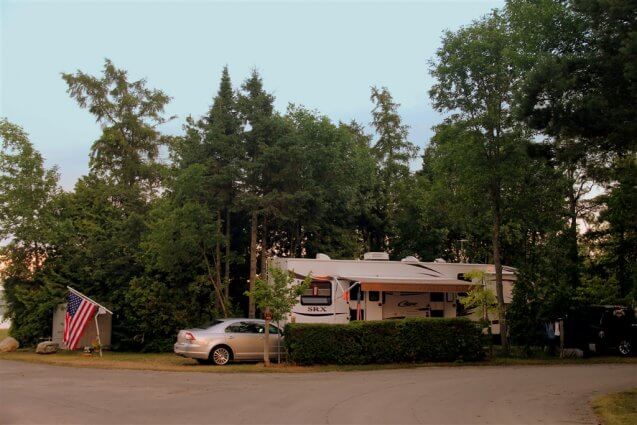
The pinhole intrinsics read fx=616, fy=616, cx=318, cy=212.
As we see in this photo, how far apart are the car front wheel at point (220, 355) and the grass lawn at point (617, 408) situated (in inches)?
401

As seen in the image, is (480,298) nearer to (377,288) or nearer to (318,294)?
(377,288)

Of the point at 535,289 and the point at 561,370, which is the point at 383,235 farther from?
Answer: the point at 561,370

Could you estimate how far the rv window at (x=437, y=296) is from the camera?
2419 cm

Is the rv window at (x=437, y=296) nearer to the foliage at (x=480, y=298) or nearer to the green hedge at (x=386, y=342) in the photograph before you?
the foliage at (x=480, y=298)

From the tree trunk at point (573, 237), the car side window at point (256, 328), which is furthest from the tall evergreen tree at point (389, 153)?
the car side window at point (256, 328)

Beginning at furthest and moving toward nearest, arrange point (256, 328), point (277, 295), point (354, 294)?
point (354, 294), point (256, 328), point (277, 295)

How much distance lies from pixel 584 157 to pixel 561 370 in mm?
7016

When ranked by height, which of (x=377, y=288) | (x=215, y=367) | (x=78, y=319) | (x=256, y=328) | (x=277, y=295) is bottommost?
(x=215, y=367)

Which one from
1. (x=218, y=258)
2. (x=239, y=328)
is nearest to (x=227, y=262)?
(x=218, y=258)

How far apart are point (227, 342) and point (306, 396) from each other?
22.3 ft

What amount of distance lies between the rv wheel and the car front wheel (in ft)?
48.0

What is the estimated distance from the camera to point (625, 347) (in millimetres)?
22828

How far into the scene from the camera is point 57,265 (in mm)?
27422

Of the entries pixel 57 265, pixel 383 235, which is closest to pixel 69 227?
pixel 57 265
